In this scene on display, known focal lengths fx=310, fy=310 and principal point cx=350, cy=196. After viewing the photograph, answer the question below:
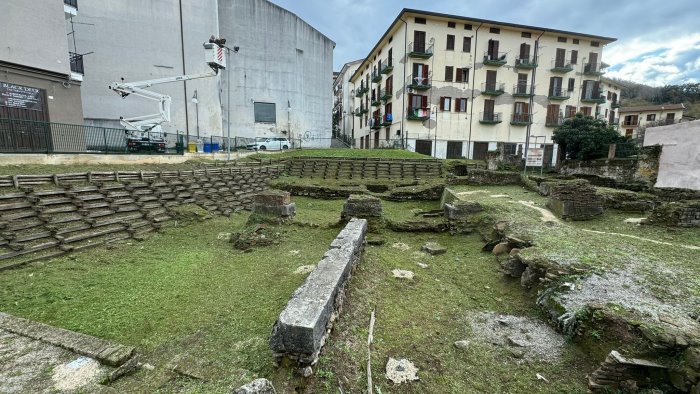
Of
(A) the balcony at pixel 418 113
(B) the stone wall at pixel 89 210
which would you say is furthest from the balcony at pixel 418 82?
(B) the stone wall at pixel 89 210

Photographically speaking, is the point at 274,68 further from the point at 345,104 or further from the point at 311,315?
the point at 311,315

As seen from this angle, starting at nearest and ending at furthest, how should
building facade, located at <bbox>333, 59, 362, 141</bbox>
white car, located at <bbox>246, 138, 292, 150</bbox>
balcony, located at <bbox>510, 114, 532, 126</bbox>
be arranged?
1. white car, located at <bbox>246, 138, 292, 150</bbox>
2. balcony, located at <bbox>510, 114, 532, 126</bbox>
3. building facade, located at <bbox>333, 59, 362, 141</bbox>

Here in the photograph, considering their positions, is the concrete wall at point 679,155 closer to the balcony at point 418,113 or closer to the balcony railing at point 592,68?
the balcony at point 418,113

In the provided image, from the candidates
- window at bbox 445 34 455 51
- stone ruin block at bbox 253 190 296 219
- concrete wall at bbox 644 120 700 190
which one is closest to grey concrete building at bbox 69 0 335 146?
window at bbox 445 34 455 51

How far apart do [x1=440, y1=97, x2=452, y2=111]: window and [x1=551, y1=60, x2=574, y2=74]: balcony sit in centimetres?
1213

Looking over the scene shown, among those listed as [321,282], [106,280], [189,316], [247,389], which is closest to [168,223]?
[106,280]

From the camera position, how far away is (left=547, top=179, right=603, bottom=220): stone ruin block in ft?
25.9

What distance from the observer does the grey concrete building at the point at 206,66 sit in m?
22.9

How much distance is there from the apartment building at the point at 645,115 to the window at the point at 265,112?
49923mm

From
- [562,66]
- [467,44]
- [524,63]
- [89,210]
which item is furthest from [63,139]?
[562,66]

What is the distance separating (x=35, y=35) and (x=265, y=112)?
63.4ft

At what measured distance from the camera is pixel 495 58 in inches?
1230

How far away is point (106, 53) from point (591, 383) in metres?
31.2

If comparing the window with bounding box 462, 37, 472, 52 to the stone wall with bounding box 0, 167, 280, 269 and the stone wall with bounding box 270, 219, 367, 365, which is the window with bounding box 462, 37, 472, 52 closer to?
the stone wall with bounding box 0, 167, 280, 269
